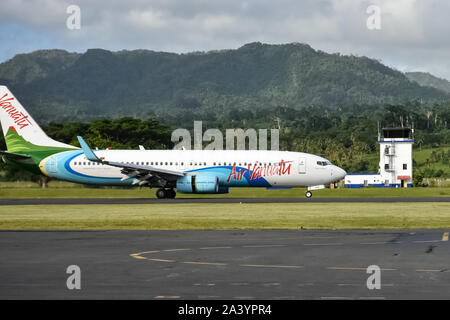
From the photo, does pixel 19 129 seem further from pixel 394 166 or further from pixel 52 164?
pixel 394 166

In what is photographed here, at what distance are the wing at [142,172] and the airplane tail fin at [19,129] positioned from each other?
22.7 feet

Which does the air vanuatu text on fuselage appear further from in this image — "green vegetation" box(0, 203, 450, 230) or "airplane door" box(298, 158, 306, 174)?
"green vegetation" box(0, 203, 450, 230)

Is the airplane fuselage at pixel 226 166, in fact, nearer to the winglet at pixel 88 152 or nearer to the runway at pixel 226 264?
the winglet at pixel 88 152

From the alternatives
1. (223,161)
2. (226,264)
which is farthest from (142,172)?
(226,264)

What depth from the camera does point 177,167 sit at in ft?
197

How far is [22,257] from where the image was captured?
2089cm

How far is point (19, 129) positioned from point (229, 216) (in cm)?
3182

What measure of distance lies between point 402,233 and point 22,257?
15.8 meters

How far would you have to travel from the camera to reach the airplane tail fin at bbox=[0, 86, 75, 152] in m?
63.3

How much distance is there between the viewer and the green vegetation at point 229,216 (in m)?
33.6

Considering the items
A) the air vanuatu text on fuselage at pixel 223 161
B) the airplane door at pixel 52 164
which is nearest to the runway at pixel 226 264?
the air vanuatu text on fuselage at pixel 223 161
